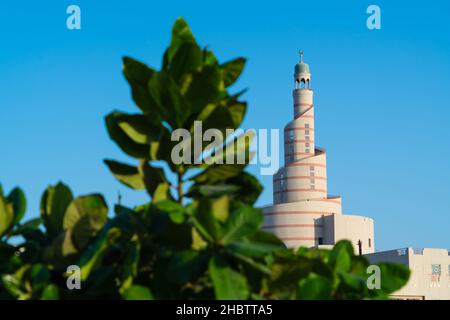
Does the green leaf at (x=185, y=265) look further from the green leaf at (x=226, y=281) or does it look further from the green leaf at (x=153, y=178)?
the green leaf at (x=153, y=178)

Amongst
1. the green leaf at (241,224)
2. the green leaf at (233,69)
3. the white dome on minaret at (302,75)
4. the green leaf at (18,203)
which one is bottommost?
the green leaf at (241,224)

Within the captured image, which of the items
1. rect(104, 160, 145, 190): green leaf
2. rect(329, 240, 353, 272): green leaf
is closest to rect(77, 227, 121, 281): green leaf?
rect(104, 160, 145, 190): green leaf

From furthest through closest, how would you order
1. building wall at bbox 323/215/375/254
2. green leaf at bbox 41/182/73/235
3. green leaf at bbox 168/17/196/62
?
building wall at bbox 323/215/375/254
green leaf at bbox 168/17/196/62
green leaf at bbox 41/182/73/235

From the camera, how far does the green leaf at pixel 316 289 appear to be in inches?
126

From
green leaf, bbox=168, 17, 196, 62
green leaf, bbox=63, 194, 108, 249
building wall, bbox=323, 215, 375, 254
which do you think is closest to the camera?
green leaf, bbox=63, 194, 108, 249

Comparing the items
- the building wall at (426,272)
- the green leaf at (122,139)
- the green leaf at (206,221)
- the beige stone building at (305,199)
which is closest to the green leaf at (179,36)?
the green leaf at (122,139)

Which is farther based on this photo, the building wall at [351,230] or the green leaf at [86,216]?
the building wall at [351,230]

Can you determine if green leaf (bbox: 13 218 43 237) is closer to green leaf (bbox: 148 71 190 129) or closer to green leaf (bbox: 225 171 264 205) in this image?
green leaf (bbox: 148 71 190 129)

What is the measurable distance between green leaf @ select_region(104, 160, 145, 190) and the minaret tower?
56320 mm

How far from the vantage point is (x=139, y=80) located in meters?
3.50

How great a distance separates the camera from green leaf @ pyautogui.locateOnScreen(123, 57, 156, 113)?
3455 mm

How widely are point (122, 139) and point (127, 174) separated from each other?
187 millimetres

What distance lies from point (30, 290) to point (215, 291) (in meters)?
0.96
